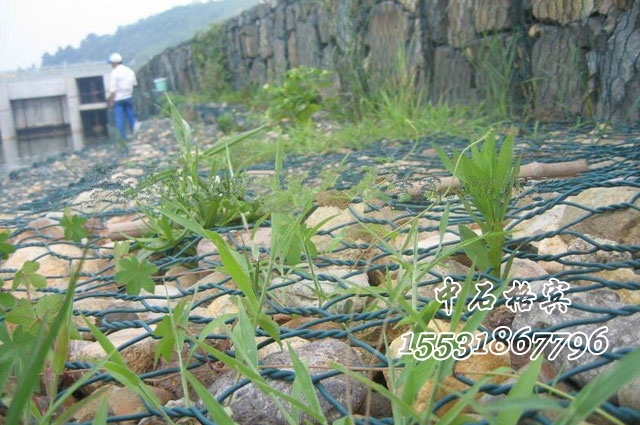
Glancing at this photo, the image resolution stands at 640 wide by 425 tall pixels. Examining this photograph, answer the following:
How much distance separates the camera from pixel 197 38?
1088 cm

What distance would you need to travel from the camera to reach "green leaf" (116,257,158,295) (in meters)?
1.16

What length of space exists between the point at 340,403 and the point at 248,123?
5.01 metres

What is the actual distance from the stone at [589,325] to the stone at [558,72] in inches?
92.4

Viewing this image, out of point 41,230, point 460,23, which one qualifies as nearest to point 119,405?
point 41,230

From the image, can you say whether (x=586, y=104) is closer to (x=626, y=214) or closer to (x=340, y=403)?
(x=626, y=214)

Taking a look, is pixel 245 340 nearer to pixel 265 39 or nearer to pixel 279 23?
pixel 279 23

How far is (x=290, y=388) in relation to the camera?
85cm

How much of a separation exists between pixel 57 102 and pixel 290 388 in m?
19.1

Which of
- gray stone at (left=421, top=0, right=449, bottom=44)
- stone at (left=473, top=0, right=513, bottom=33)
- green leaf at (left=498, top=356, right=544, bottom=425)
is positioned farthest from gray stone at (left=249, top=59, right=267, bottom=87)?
green leaf at (left=498, top=356, right=544, bottom=425)

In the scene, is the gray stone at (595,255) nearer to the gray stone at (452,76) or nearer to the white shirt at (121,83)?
the gray stone at (452,76)

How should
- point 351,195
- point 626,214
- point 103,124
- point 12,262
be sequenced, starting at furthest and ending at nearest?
point 103,124 < point 12,262 < point 351,195 < point 626,214

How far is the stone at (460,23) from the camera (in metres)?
3.73

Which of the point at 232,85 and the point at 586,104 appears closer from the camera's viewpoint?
the point at 586,104

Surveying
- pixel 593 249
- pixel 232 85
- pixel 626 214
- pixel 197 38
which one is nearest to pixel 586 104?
pixel 626 214
